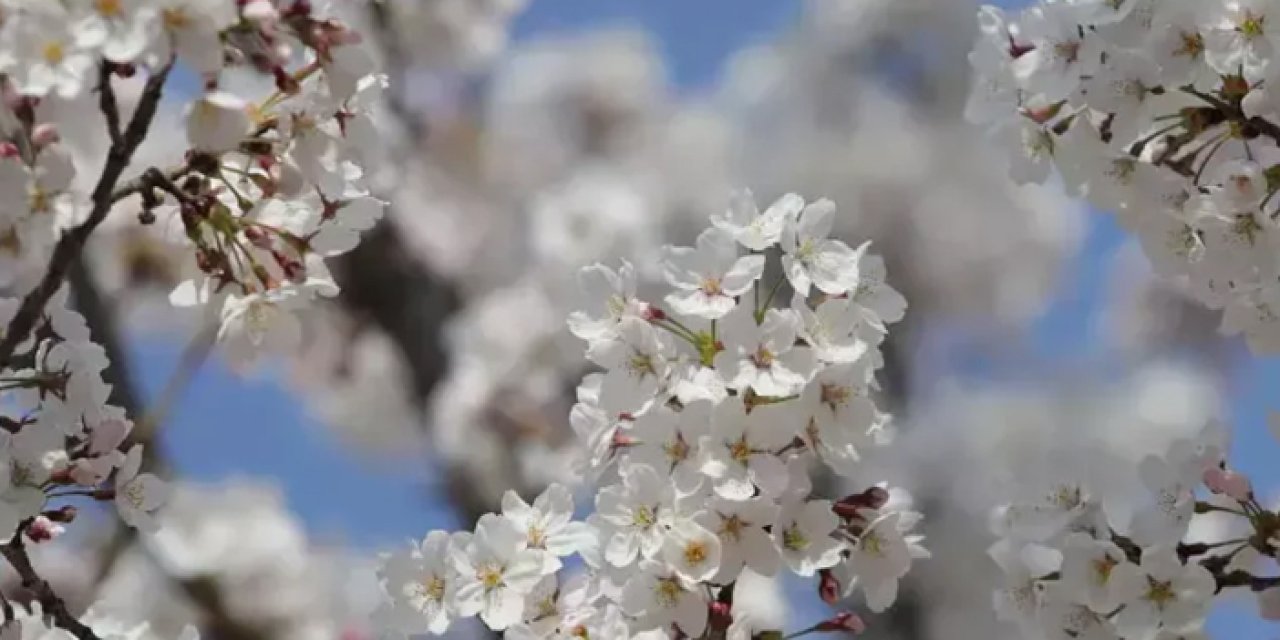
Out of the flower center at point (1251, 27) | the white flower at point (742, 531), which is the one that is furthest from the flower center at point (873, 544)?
the flower center at point (1251, 27)

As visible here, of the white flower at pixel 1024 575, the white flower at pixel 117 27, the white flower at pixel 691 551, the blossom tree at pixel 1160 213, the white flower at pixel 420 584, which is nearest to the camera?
the white flower at pixel 117 27

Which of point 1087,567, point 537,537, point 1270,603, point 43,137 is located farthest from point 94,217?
point 1270,603

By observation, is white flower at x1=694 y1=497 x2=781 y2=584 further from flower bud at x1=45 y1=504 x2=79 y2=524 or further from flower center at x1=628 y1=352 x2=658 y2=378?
flower bud at x1=45 y1=504 x2=79 y2=524

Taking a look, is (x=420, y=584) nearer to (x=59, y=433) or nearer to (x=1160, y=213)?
(x=59, y=433)

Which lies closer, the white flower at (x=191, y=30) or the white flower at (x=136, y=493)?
the white flower at (x=191, y=30)

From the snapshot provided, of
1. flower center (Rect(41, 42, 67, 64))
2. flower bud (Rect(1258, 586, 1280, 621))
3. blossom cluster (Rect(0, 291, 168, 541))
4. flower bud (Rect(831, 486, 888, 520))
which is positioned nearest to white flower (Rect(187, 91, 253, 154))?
flower center (Rect(41, 42, 67, 64))

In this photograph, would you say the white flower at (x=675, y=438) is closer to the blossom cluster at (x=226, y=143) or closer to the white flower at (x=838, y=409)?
the white flower at (x=838, y=409)

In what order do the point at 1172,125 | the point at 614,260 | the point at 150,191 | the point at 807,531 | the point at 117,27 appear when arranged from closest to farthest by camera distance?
the point at 117,27 → the point at 150,191 → the point at 807,531 → the point at 1172,125 → the point at 614,260

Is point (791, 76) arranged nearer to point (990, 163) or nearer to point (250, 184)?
point (990, 163)
